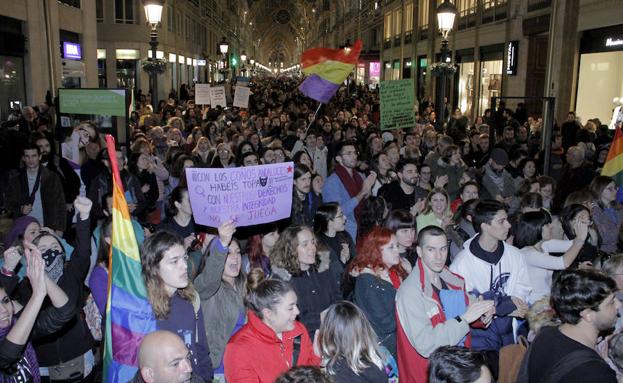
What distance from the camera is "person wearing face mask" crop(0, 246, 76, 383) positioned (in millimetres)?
3607

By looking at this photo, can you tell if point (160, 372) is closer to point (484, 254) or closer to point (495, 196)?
point (484, 254)

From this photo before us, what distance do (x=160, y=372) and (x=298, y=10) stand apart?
153m

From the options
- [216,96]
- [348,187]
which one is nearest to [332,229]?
[348,187]

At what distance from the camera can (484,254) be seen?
17.2ft

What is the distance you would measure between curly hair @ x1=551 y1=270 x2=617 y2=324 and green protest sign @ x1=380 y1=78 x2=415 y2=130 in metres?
9.51

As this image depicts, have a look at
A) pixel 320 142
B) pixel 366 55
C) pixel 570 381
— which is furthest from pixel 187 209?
pixel 366 55

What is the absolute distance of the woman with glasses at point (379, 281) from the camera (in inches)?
187

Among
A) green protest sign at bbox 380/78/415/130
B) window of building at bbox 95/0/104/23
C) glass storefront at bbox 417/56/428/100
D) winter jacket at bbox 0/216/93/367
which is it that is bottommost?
winter jacket at bbox 0/216/93/367

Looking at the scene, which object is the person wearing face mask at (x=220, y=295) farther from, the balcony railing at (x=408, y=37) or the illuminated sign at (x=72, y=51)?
the balcony railing at (x=408, y=37)

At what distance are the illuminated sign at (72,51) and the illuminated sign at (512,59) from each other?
58.2ft

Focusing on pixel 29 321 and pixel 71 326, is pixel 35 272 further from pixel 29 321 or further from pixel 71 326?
pixel 71 326

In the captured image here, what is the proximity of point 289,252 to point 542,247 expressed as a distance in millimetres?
2585

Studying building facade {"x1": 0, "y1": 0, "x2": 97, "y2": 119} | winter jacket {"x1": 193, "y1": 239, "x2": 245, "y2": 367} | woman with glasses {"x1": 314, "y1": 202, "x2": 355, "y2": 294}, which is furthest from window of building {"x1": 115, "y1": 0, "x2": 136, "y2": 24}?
winter jacket {"x1": 193, "y1": 239, "x2": 245, "y2": 367}

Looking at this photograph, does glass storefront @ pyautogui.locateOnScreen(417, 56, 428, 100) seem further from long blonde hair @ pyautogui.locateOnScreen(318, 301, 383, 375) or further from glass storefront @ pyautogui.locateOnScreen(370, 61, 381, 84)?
long blonde hair @ pyautogui.locateOnScreen(318, 301, 383, 375)
